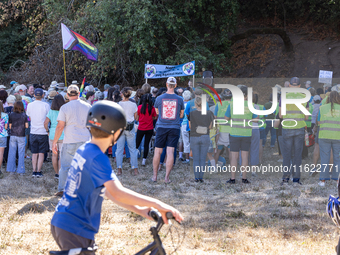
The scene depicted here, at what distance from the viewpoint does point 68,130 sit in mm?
6426

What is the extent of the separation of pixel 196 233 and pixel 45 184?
3.90 meters

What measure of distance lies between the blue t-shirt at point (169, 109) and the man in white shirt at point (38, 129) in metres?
2.39

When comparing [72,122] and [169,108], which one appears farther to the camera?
[169,108]

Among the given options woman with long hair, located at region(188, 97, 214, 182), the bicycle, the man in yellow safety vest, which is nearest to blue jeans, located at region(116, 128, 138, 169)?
woman with long hair, located at region(188, 97, 214, 182)

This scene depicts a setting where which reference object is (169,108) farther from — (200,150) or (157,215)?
(157,215)

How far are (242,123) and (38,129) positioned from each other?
13.8ft

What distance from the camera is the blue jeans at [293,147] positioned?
7.81 meters

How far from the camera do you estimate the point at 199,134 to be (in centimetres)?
807

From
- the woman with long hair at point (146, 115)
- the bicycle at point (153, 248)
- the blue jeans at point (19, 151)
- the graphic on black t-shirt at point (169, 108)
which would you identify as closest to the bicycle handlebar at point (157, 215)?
the bicycle at point (153, 248)

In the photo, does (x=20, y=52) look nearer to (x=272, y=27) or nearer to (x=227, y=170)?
(x=272, y=27)

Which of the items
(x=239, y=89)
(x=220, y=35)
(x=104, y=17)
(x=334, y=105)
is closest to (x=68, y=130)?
(x=239, y=89)

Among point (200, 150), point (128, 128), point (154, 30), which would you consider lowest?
point (200, 150)

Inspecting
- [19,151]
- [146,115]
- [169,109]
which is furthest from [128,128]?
[19,151]

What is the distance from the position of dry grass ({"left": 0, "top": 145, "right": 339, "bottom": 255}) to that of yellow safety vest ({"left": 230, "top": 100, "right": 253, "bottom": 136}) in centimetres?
109
